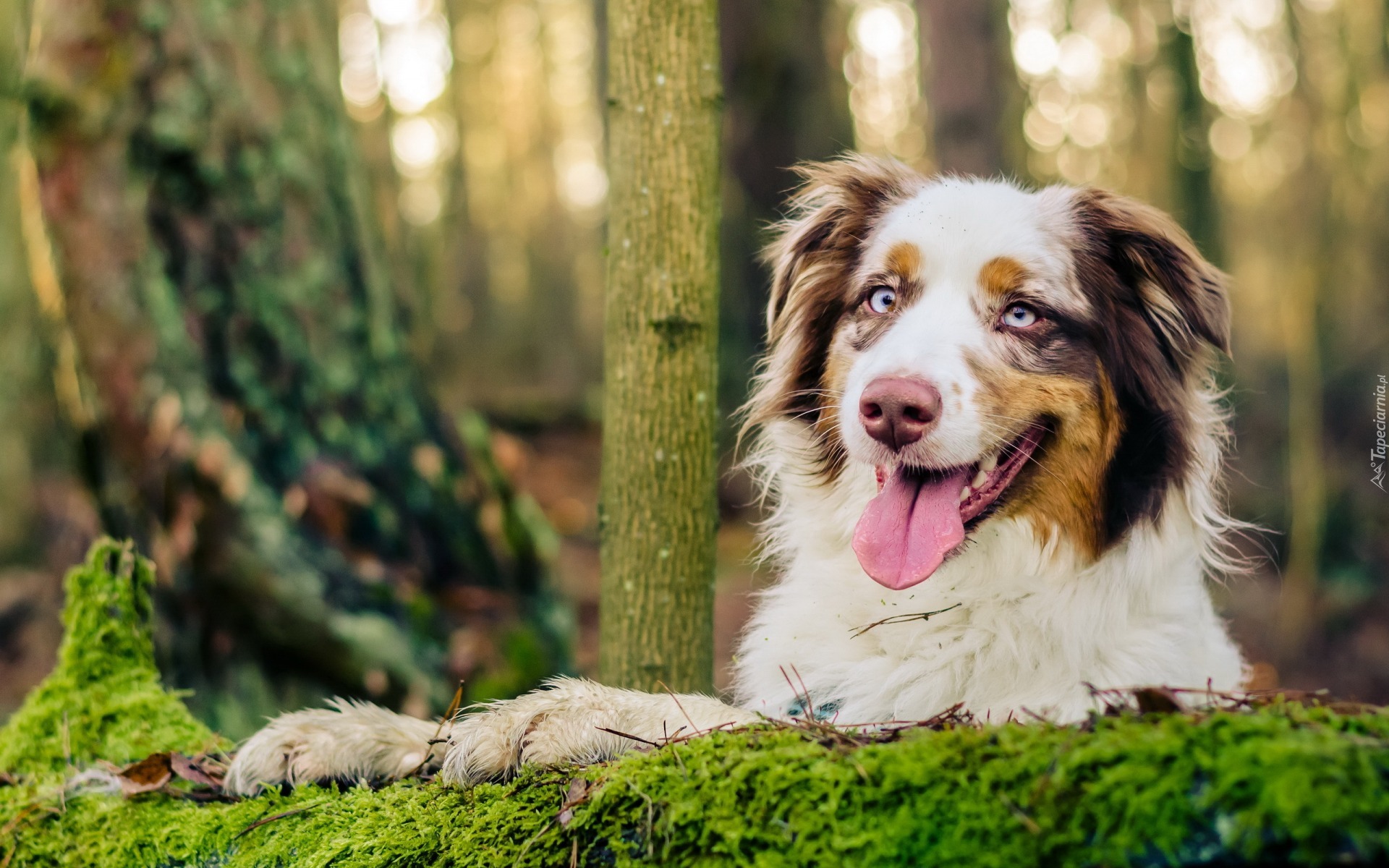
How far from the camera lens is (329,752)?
9.56ft

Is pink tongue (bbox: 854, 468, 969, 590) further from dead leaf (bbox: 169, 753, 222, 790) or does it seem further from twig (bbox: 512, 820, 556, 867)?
dead leaf (bbox: 169, 753, 222, 790)

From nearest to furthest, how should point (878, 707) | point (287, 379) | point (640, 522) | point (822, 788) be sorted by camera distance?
point (822, 788) → point (878, 707) → point (640, 522) → point (287, 379)

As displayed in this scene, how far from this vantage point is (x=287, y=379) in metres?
5.27

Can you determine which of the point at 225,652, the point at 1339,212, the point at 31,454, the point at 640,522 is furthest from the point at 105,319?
the point at 1339,212

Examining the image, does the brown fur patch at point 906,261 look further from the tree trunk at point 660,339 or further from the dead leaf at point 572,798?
the dead leaf at point 572,798

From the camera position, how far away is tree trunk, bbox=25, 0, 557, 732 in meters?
4.82

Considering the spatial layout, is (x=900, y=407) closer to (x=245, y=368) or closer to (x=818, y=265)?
(x=818, y=265)

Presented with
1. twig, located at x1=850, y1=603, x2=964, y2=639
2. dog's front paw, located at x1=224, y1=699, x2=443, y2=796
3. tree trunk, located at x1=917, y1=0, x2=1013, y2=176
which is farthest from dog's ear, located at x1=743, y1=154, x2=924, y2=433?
tree trunk, located at x1=917, y1=0, x2=1013, y2=176

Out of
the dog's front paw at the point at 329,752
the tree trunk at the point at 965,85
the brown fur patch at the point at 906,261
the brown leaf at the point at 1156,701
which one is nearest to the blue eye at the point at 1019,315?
the brown fur patch at the point at 906,261

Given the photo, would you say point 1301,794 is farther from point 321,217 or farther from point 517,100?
point 517,100

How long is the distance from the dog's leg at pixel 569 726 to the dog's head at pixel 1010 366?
2.27 feet

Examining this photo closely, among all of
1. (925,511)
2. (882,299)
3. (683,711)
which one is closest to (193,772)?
(683,711)

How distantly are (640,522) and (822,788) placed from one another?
1.74 m

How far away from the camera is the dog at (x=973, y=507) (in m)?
2.84
